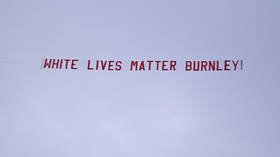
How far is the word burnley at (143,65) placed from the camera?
2.48 meters

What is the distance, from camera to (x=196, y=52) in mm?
2537

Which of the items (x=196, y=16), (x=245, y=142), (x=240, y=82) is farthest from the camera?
(x=196, y=16)

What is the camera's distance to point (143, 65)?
254 cm

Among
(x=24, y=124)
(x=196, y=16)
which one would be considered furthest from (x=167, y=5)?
(x=24, y=124)

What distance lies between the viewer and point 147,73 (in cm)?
252

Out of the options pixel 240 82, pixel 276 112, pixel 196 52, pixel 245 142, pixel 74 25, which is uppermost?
pixel 74 25

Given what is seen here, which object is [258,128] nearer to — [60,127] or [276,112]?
[276,112]

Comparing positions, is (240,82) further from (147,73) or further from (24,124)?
(24,124)

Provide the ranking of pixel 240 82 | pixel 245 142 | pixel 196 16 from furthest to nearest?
pixel 196 16
pixel 240 82
pixel 245 142

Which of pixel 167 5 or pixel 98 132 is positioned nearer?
pixel 98 132

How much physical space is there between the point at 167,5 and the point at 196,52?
436 mm

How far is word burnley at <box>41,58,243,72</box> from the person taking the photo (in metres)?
2.48

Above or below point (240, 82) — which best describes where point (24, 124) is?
below

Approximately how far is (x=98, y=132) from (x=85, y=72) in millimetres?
449
